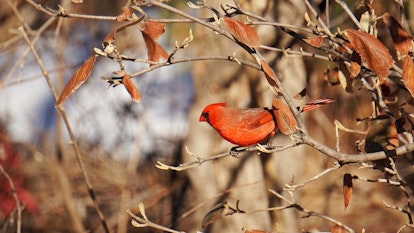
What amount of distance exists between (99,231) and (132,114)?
750mm

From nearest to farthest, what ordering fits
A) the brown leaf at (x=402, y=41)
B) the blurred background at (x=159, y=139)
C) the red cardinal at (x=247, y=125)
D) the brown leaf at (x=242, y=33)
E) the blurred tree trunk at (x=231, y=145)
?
the brown leaf at (x=242, y=33)
the brown leaf at (x=402, y=41)
the red cardinal at (x=247, y=125)
the blurred tree trunk at (x=231, y=145)
the blurred background at (x=159, y=139)

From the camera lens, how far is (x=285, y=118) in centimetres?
170

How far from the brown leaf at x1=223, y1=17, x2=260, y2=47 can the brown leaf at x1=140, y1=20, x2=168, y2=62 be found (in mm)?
158

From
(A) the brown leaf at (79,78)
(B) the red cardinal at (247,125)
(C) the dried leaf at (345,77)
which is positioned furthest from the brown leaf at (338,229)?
(A) the brown leaf at (79,78)

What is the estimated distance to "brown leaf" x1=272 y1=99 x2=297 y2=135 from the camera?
1692 millimetres

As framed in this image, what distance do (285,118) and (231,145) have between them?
1934mm

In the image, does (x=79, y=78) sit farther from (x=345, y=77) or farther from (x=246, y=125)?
(x=345, y=77)

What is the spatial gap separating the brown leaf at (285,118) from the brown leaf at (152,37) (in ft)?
0.88

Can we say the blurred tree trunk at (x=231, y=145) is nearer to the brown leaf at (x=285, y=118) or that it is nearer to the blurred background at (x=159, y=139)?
the blurred background at (x=159, y=139)

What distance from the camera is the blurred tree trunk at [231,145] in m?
3.34

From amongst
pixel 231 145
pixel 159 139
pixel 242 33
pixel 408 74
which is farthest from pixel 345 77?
pixel 159 139

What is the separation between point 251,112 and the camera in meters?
A: 2.15

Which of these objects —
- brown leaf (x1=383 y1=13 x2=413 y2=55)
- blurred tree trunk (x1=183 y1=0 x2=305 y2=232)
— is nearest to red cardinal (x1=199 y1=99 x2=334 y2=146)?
brown leaf (x1=383 y1=13 x2=413 y2=55)

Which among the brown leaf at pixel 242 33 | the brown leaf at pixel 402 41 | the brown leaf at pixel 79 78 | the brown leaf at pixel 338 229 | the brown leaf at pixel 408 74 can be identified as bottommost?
the brown leaf at pixel 338 229
